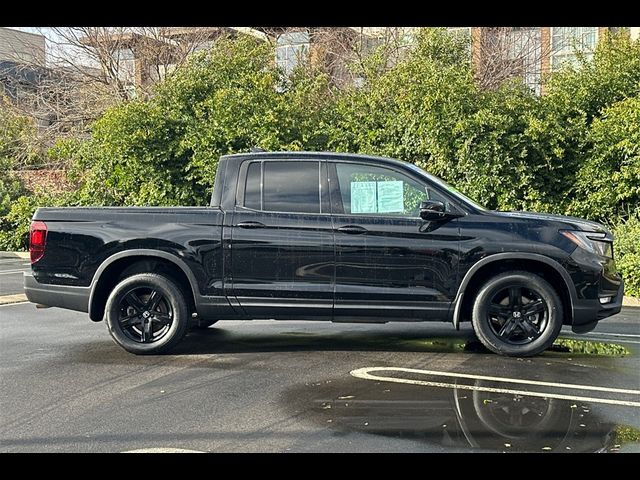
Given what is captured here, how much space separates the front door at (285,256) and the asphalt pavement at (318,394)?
0.52 metres

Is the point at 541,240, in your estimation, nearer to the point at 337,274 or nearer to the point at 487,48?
the point at 337,274

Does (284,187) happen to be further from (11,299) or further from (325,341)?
(11,299)

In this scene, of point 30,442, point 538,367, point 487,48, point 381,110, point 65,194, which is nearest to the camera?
point 30,442

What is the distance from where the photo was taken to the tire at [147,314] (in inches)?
295

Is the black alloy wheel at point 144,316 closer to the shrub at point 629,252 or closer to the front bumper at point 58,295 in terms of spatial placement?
the front bumper at point 58,295

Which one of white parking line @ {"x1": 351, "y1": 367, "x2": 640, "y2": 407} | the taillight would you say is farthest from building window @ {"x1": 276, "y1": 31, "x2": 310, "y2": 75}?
white parking line @ {"x1": 351, "y1": 367, "x2": 640, "y2": 407}

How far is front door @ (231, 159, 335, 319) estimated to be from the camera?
7332mm

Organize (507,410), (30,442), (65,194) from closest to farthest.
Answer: (30,442)
(507,410)
(65,194)

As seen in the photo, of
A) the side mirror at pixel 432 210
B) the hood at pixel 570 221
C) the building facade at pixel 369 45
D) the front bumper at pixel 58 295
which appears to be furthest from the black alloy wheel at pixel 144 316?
the building facade at pixel 369 45

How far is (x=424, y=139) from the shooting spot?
13938mm

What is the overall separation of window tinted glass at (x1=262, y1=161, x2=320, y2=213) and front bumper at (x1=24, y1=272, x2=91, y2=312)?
1935mm

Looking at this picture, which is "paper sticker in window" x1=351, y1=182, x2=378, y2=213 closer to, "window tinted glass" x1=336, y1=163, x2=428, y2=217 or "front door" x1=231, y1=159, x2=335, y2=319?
"window tinted glass" x1=336, y1=163, x2=428, y2=217

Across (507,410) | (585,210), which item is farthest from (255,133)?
(507,410)
